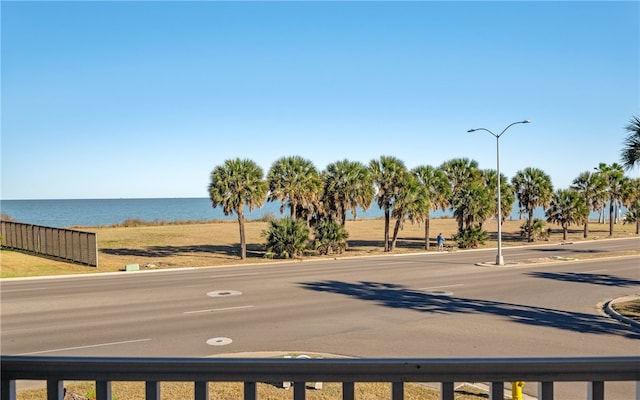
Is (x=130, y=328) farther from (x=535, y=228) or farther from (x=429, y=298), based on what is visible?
(x=535, y=228)

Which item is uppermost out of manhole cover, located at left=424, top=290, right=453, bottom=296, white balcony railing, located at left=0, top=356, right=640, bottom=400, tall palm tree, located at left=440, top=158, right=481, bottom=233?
tall palm tree, located at left=440, top=158, right=481, bottom=233

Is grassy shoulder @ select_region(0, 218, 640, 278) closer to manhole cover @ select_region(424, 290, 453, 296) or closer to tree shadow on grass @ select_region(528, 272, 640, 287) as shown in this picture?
tree shadow on grass @ select_region(528, 272, 640, 287)

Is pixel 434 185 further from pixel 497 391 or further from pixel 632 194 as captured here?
pixel 497 391

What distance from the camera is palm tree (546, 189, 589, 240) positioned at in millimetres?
52219

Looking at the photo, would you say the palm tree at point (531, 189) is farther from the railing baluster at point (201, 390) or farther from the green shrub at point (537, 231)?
the railing baluster at point (201, 390)

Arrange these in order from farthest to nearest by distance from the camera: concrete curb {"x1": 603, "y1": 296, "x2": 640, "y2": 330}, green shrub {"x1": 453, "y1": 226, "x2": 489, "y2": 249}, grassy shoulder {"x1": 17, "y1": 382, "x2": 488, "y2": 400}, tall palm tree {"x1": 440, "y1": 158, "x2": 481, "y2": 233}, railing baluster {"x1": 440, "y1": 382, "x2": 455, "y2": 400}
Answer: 1. tall palm tree {"x1": 440, "y1": 158, "x2": 481, "y2": 233}
2. green shrub {"x1": 453, "y1": 226, "x2": 489, "y2": 249}
3. concrete curb {"x1": 603, "y1": 296, "x2": 640, "y2": 330}
4. grassy shoulder {"x1": 17, "y1": 382, "x2": 488, "y2": 400}
5. railing baluster {"x1": 440, "y1": 382, "x2": 455, "y2": 400}

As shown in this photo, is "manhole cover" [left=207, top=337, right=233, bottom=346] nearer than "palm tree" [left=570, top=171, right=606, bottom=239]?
Yes

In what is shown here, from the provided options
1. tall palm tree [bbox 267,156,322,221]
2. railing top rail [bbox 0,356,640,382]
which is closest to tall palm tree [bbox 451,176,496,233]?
tall palm tree [bbox 267,156,322,221]

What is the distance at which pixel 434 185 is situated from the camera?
45.9m

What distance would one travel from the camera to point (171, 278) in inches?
1024

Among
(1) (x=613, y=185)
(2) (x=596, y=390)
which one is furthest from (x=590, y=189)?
(2) (x=596, y=390)

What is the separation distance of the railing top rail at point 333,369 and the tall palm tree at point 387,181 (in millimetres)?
40049

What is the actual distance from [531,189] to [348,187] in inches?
933

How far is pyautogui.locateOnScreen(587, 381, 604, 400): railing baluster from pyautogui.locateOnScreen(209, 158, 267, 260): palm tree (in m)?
33.9
